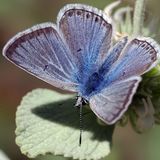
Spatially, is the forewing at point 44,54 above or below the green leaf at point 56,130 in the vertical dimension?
above

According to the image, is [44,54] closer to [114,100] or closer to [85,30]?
[85,30]

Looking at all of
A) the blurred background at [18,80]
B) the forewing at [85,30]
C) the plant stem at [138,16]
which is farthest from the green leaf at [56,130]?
the blurred background at [18,80]

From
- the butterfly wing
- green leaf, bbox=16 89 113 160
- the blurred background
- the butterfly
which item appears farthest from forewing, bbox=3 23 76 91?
the blurred background

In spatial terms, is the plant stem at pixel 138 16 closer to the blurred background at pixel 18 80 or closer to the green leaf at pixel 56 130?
the green leaf at pixel 56 130

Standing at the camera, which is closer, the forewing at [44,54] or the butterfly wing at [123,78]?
the butterfly wing at [123,78]

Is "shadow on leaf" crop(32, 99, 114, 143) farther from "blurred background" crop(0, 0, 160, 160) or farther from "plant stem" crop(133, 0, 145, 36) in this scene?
"blurred background" crop(0, 0, 160, 160)

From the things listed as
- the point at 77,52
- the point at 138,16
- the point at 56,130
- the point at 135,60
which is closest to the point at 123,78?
the point at 135,60

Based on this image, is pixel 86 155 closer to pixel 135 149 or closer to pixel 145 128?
pixel 145 128
